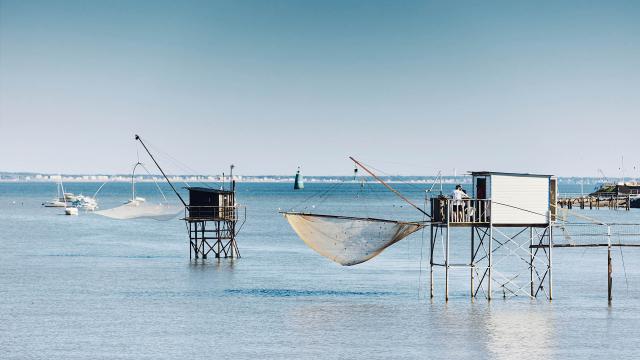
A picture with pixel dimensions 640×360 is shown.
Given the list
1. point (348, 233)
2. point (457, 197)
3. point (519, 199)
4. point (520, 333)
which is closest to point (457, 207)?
point (457, 197)

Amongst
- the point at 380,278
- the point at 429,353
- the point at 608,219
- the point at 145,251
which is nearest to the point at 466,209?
the point at 429,353

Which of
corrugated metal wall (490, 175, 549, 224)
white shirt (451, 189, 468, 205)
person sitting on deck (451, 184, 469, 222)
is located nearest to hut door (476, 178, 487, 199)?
corrugated metal wall (490, 175, 549, 224)

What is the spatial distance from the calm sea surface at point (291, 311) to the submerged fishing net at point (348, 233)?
347 centimetres

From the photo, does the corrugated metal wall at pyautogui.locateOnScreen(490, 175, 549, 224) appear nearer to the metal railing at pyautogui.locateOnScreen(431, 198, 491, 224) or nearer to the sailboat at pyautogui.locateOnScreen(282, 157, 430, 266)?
the metal railing at pyautogui.locateOnScreen(431, 198, 491, 224)

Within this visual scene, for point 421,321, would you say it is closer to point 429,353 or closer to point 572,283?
point 429,353

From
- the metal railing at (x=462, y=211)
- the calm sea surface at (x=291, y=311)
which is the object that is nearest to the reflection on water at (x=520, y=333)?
the calm sea surface at (x=291, y=311)

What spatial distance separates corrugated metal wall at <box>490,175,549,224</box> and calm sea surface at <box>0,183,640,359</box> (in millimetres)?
5431

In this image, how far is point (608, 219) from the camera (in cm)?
15675

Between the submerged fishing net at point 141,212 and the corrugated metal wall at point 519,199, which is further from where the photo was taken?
the submerged fishing net at point 141,212

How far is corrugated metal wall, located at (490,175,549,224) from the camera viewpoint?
55781 millimetres

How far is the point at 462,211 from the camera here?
182ft

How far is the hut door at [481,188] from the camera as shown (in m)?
55.8

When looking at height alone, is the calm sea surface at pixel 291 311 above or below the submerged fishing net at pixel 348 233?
below

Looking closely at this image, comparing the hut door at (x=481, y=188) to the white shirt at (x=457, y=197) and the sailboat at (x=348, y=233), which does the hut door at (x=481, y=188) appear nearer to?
the white shirt at (x=457, y=197)
